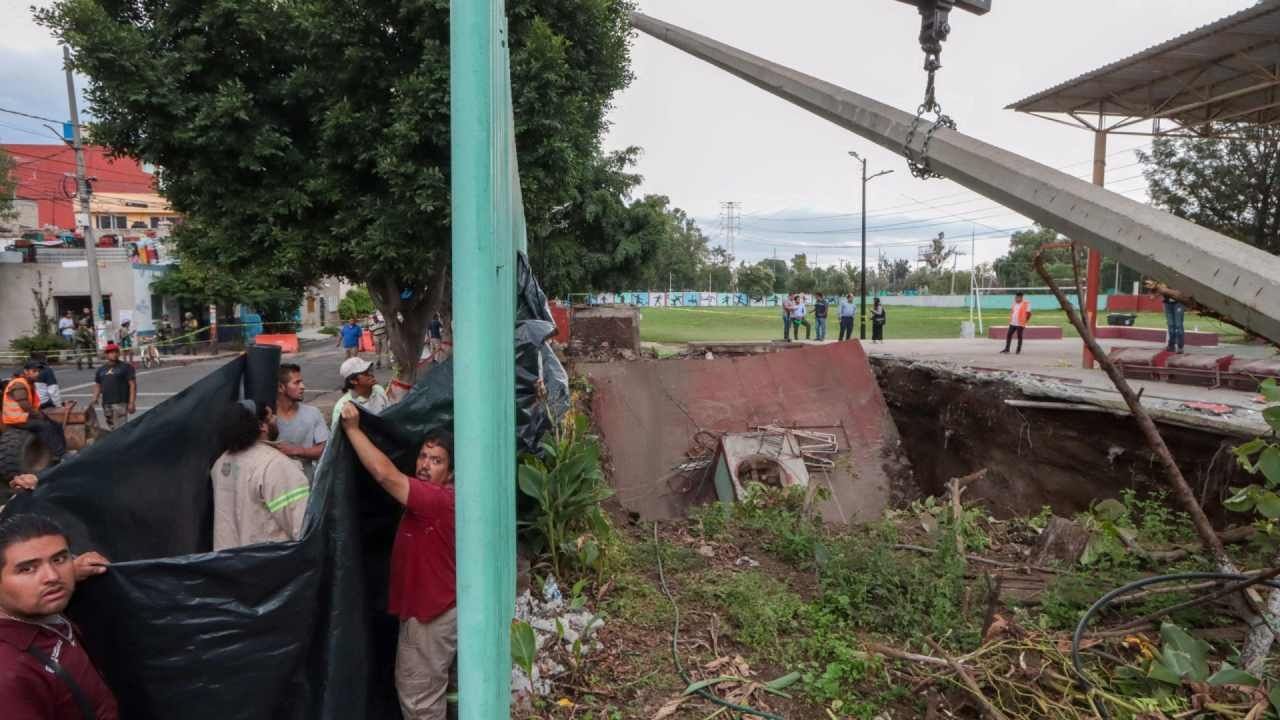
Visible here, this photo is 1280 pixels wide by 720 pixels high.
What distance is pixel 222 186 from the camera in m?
7.80

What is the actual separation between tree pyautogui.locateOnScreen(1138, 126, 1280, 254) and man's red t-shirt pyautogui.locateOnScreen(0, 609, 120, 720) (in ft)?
73.1

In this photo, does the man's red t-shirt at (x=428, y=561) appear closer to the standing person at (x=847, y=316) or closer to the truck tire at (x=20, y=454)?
the truck tire at (x=20, y=454)

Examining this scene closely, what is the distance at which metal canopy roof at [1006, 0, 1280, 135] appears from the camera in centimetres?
766

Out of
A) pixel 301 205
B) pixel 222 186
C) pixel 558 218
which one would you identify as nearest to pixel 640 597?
pixel 301 205

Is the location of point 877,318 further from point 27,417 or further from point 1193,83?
point 27,417

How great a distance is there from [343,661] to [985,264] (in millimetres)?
91277

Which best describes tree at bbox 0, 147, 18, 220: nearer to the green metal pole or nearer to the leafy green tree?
the leafy green tree

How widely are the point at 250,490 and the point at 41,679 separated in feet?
3.47

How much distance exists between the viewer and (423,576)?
2588 mm

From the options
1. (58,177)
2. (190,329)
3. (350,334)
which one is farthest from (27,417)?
(58,177)

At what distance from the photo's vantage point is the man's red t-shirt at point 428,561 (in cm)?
256

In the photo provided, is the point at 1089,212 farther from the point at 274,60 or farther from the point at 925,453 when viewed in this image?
the point at 274,60

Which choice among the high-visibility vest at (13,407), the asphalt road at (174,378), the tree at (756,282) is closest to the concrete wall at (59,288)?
the asphalt road at (174,378)

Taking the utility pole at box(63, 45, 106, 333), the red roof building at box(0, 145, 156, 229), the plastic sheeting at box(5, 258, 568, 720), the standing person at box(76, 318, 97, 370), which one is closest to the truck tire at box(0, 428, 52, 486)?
the plastic sheeting at box(5, 258, 568, 720)
